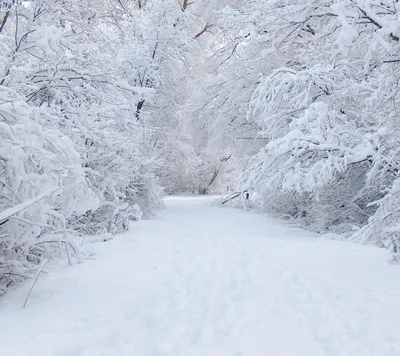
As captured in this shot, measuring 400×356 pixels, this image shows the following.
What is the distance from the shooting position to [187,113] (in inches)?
539

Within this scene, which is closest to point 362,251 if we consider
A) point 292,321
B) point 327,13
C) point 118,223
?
point 292,321

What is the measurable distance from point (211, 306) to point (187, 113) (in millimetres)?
10611

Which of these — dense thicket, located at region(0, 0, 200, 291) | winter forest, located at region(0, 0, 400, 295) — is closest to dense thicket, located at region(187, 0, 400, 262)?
winter forest, located at region(0, 0, 400, 295)

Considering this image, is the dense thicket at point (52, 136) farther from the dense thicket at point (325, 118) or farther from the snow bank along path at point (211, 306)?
the dense thicket at point (325, 118)

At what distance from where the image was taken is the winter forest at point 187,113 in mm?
3488

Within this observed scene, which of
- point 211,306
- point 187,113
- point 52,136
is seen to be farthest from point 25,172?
point 187,113

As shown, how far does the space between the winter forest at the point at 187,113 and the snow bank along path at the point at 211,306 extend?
549 mm

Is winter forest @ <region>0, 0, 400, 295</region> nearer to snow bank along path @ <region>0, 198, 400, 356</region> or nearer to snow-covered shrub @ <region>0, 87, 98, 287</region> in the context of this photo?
snow-covered shrub @ <region>0, 87, 98, 287</region>

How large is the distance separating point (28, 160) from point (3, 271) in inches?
42.7

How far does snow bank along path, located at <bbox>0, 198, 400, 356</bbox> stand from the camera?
2775 millimetres

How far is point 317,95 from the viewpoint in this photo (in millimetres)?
8344

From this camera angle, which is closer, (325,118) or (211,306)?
(211,306)

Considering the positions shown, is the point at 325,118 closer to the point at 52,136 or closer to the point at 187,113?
the point at 52,136

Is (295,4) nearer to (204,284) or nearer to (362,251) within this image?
(204,284)
